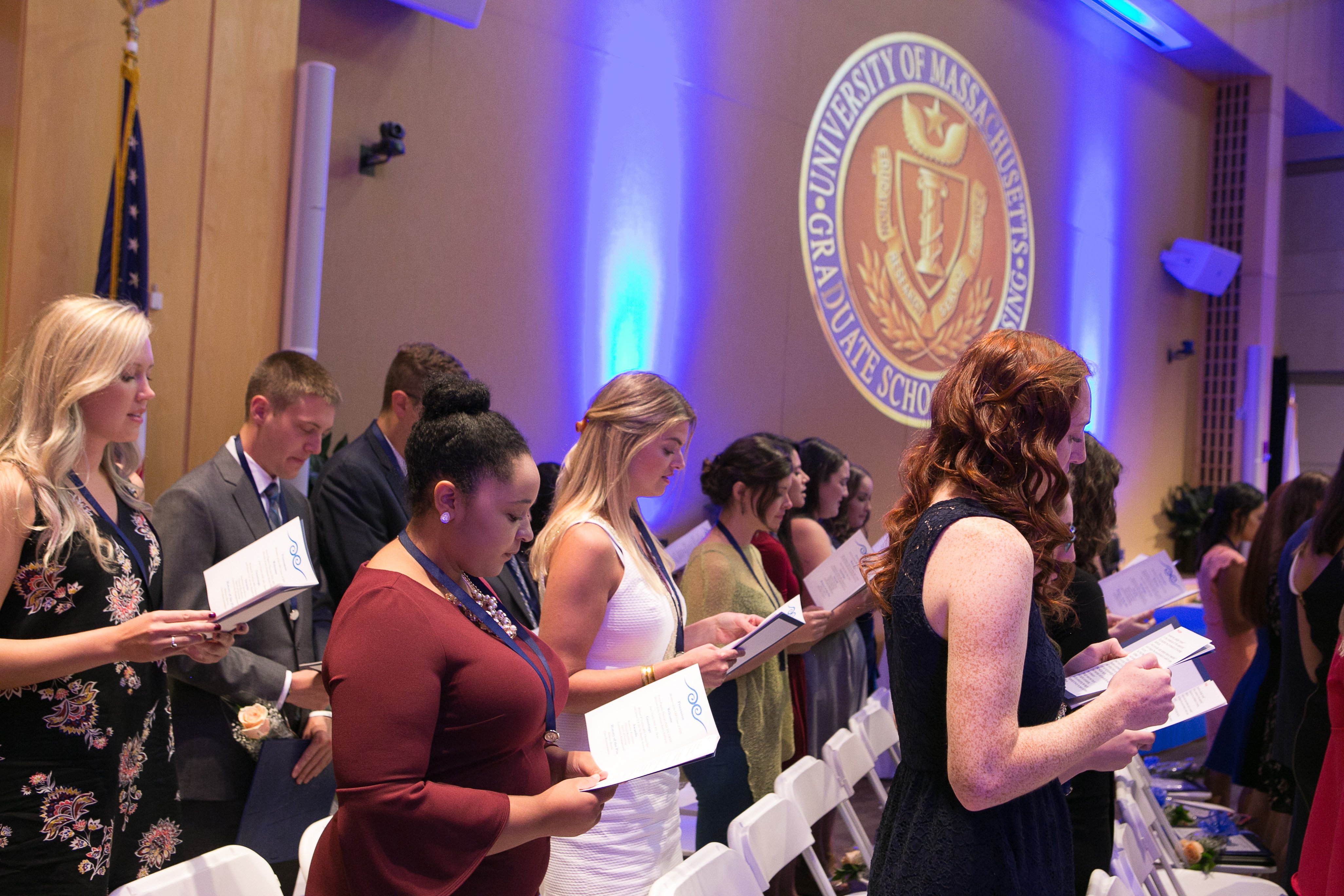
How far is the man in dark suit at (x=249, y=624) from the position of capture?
249 cm

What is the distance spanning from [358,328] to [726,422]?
2.32 m

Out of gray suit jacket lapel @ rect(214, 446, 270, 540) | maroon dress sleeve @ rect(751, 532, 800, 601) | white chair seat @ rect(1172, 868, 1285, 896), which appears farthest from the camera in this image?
maroon dress sleeve @ rect(751, 532, 800, 601)

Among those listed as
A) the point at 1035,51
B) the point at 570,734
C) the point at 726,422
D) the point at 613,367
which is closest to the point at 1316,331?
the point at 1035,51

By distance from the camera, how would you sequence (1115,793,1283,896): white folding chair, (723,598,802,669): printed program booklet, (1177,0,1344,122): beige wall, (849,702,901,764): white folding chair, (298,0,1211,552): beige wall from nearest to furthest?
(723,598,802,669): printed program booklet, (1115,793,1283,896): white folding chair, (849,702,901,764): white folding chair, (298,0,1211,552): beige wall, (1177,0,1344,122): beige wall

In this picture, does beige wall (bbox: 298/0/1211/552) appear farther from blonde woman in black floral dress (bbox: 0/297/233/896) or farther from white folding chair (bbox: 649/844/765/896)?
white folding chair (bbox: 649/844/765/896)

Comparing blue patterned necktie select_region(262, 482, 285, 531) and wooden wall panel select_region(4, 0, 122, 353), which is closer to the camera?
blue patterned necktie select_region(262, 482, 285, 531)

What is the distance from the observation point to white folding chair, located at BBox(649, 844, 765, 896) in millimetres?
1904

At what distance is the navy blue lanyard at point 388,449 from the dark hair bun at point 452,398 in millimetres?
1697

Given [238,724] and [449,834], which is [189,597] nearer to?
[238,724]

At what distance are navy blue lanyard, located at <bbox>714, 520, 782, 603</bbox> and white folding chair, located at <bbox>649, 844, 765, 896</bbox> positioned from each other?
138cm

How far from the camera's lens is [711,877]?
198 centimetres

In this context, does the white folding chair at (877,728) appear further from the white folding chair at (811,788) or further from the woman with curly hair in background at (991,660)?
the woman with curly hair in background at (991,660)

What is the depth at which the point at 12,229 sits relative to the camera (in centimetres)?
306

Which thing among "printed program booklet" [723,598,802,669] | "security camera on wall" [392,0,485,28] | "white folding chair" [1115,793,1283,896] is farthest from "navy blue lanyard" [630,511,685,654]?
"security camera on wall" [392,0,485,28]
